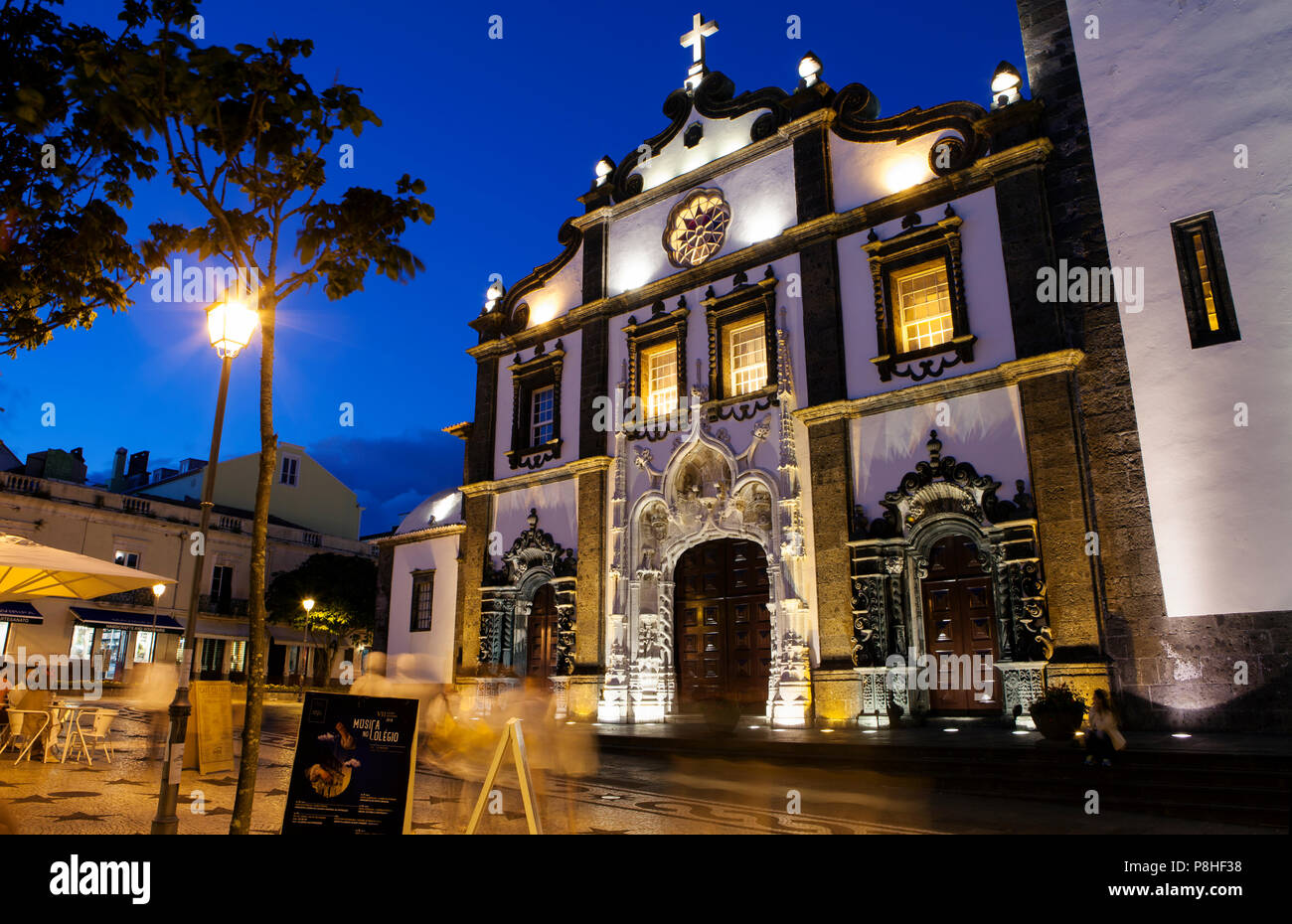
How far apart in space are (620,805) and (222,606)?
37934 millimetres

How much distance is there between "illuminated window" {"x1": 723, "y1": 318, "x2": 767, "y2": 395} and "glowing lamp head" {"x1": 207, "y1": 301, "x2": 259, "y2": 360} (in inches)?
501

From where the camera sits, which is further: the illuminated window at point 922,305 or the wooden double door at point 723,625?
the wooden double door at point 723,625

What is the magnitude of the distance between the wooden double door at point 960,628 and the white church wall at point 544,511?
9.29 meters

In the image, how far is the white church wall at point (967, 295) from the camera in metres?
16.0

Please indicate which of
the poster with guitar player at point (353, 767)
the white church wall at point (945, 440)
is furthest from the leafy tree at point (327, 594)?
the poster with guitar player at point (353, 767)

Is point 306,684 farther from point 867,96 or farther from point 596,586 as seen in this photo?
point 867,96

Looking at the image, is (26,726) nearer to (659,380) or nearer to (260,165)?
(260,165)

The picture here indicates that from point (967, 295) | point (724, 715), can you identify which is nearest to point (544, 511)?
point (724, 715)

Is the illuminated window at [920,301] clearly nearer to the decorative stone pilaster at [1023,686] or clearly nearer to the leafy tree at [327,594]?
the decorative stone pilaster at [1023,686]

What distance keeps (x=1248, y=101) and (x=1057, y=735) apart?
1117cm

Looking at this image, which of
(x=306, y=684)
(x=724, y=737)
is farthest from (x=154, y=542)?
(x=724, y=737)

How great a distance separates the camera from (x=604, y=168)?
24.1 metres

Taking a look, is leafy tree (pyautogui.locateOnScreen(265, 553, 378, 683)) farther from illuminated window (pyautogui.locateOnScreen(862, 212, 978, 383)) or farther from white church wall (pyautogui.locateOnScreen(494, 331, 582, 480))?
illuminated window (pyautogui.locateOnScreen(862, 212, 978, 383))

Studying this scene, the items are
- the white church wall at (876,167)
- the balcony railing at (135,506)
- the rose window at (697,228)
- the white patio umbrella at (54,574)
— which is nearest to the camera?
the white patio umbrella at (54,574)
